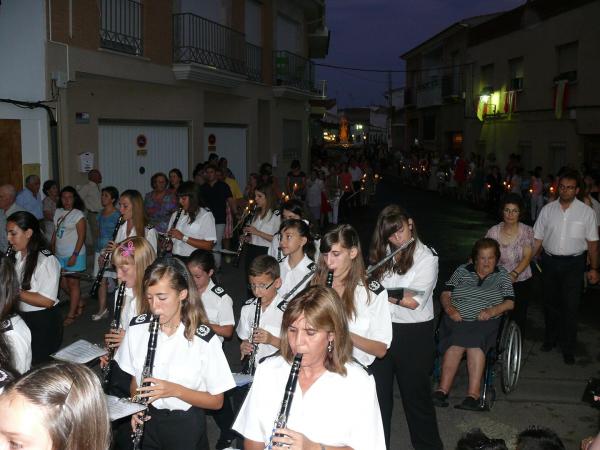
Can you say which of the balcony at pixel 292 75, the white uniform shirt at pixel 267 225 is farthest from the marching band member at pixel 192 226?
the balcony at pixel 292 75

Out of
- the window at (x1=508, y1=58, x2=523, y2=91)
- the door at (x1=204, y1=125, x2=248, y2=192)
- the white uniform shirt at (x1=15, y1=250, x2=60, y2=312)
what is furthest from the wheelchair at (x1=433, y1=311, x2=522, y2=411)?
the window at (x1=508, y1=58, x2=523, y2=91)

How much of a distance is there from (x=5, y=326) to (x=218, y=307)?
1908 millimetres

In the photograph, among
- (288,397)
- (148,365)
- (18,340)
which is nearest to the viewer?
(288,397)

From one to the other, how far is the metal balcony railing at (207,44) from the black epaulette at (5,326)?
43.0ft

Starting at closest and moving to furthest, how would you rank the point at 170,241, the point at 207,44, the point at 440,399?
the point at 440,399
the point at 170,241
the point at 207,44

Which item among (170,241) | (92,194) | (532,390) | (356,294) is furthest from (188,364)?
(92,194)

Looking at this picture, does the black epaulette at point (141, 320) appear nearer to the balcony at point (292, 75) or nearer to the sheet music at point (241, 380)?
the sheet music at point (241, 380)

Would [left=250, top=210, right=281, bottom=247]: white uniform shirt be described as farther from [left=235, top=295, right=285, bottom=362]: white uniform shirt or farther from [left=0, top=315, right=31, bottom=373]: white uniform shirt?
[left=0, top=315, right=31, bottom=373]: white uniform shirt

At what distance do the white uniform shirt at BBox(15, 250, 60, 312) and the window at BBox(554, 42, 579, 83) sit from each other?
21193 mm

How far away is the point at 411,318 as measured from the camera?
16.4 feet

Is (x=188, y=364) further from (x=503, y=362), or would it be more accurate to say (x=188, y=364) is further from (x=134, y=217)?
(x=134, y=217)

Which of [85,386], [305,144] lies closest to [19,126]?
[85,386]

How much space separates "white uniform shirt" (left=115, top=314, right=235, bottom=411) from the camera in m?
3.75

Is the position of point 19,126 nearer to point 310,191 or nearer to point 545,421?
point 310,191
